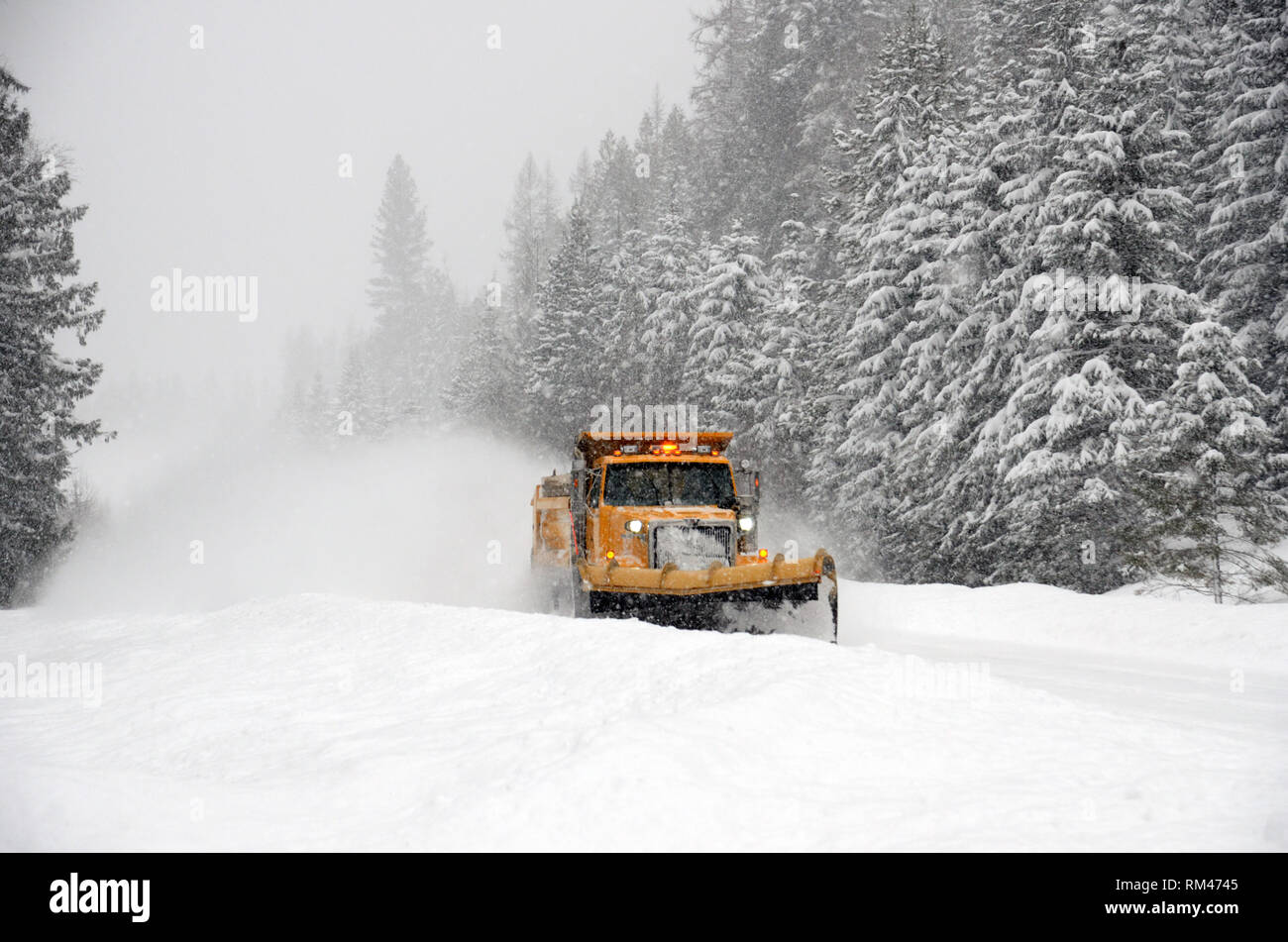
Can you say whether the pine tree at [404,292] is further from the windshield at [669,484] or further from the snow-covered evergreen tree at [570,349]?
the windshield at [669,484]

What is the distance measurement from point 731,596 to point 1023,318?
435 inches

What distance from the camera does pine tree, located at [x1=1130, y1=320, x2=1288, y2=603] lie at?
14125 mm

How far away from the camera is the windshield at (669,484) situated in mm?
12703

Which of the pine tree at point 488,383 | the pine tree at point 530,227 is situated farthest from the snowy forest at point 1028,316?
the pine tree at point 530,227

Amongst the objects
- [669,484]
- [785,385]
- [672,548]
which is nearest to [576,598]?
[672,548]

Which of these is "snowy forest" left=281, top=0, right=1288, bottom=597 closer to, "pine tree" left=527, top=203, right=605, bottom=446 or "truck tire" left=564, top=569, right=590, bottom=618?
"pine tree" left=527, top=203, right=605, bottom=446

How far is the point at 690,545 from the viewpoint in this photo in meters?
11.9

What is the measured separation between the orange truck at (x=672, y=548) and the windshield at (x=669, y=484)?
0.01m

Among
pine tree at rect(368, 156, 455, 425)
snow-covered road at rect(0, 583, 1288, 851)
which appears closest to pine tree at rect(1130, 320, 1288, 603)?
snow-covered road at rect(0, 583, 1288, 851)

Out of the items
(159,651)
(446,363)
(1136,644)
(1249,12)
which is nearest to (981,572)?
(1136,644)

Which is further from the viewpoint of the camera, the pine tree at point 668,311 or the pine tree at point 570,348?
the pine tree at point 570,348

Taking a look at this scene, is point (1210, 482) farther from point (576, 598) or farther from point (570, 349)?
point (570, 349)

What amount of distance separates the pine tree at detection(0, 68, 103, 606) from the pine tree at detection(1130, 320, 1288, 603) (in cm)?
2112
